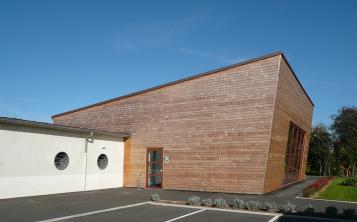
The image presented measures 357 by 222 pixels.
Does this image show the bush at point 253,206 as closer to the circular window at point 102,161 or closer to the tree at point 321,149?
the circular window at point 102,161

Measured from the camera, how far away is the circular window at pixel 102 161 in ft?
62.3

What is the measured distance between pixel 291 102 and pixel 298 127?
12.7 feet

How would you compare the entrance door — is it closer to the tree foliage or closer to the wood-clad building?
the wood-clad building

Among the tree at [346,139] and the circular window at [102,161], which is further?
the tree at [346,139]

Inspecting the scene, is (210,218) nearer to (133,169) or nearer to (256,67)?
(256,67)

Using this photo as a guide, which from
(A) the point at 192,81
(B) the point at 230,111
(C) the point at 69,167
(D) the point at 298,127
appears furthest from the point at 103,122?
(D) the point at 298,127

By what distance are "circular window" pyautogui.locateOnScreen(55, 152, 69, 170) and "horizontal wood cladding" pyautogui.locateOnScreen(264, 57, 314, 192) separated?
357 inches

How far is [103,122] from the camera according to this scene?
21.6m

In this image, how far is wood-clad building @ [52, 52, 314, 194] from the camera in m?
16.0

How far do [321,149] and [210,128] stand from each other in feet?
92.1

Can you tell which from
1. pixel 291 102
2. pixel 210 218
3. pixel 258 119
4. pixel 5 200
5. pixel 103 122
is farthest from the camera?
pixel 103 122

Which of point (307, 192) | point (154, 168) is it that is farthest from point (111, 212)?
point (307, 192)

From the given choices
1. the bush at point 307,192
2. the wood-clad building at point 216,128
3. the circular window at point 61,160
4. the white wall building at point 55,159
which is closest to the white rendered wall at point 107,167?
the white wall building at point 55,159

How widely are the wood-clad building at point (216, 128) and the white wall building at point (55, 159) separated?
120 cm
